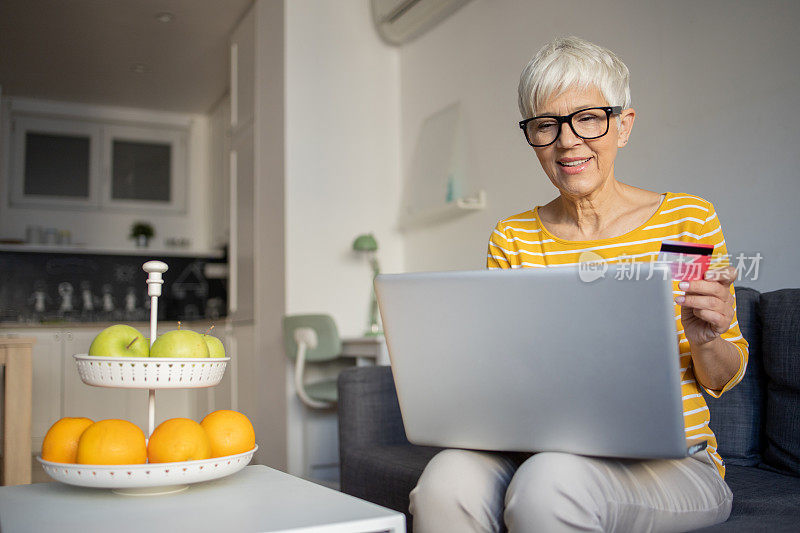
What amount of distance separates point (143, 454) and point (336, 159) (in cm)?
288

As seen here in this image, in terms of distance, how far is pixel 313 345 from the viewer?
3.18m

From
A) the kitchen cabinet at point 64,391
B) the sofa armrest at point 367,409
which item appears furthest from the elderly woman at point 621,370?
the kitchen cabinet at point 64,391

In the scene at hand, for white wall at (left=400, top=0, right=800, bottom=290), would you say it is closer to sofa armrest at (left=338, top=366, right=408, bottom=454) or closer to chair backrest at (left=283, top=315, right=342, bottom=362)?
chair backrest at (left=283, top=315, right=342, bottom=362)

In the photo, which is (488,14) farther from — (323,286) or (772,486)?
(772,486)

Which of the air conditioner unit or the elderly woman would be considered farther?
the air conditioner unit

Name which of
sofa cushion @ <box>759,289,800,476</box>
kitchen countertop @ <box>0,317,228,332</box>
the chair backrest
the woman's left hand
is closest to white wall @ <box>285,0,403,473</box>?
the chair backrest

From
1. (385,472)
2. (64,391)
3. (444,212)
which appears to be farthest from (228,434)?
(64,391)

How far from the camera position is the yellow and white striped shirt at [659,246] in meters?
1.20

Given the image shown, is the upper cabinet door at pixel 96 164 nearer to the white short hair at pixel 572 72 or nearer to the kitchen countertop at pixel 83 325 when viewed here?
the kitchen countertop at pixel 83 325

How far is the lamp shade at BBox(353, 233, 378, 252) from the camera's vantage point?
360 centimetres

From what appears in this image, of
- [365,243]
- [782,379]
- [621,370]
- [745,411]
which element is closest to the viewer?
[621,370]

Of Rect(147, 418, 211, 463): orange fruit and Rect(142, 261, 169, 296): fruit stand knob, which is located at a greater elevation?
Rect(142, 261, 169, 296): fruit stand knob

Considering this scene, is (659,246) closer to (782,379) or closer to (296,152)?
(782,379)

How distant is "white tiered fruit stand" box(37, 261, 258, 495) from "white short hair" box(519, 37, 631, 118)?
0.74 metres
